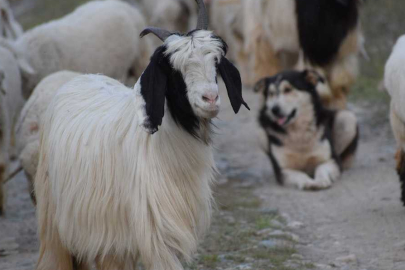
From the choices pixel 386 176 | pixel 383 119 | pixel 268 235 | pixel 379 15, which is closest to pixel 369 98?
pixel 383 119

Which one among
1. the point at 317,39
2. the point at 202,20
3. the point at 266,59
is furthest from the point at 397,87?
the point at 266,59

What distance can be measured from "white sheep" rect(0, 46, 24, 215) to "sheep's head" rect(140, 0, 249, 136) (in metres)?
3.15

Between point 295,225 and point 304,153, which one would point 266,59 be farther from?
point 295,225

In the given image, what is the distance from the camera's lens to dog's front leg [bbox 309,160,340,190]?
27.6ft

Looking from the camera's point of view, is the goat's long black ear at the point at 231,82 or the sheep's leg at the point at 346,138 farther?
the sheep's leg at the point at 346,138

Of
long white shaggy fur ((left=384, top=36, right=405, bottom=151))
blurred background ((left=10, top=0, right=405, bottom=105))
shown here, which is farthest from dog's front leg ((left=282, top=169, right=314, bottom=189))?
blurred background ((left=10, top=0, right=405, bottom=105))

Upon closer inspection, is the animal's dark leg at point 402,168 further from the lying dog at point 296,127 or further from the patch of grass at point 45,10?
the patch of grass at point 45,10

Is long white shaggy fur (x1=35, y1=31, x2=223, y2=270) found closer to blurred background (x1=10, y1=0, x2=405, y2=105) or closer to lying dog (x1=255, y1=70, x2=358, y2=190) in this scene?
lying dog (x1=255, y1=70, x2=358, y2=190)

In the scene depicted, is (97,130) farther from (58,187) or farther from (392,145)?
(392,145)

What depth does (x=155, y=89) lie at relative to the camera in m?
4.56

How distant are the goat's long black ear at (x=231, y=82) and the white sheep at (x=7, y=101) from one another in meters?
3.18

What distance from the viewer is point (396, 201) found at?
24.5 feet

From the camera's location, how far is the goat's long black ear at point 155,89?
4531mm

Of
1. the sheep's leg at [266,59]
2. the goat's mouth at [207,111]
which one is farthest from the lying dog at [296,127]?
the goat's mouth at [207,111]
